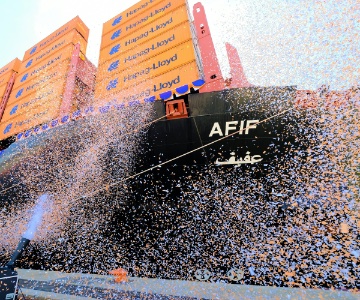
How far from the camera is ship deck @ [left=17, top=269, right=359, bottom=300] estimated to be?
144 inches

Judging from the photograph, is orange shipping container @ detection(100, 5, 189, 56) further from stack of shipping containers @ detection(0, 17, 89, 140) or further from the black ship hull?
the black ship hull

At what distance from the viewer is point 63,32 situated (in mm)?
13312

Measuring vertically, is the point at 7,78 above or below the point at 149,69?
above

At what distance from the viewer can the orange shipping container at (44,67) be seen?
11.7 metres

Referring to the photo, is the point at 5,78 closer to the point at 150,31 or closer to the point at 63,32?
the point at 63,32

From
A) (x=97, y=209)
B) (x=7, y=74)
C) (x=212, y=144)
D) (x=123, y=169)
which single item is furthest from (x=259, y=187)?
(x=7, y=74)

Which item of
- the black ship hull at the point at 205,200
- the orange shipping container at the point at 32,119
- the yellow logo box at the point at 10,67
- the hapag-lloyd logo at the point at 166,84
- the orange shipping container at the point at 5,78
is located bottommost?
the black ship hull at the point at 205,200

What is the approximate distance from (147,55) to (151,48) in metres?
0.38

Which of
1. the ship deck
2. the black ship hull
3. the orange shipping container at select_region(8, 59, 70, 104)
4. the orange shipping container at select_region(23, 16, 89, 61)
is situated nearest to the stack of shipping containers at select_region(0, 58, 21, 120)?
the orange shipping container at select_region(8, 59, 70, 104)

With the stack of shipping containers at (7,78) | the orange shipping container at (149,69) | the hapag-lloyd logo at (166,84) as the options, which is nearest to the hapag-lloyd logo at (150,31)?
the orange shipping container at (149,69)

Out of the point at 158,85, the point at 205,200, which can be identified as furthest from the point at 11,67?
the point at 205,200

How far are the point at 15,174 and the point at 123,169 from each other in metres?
4.50

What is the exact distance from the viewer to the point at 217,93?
5902mm

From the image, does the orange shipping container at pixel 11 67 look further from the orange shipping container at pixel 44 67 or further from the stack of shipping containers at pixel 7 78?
the orange shipping container at pixel 44 67
